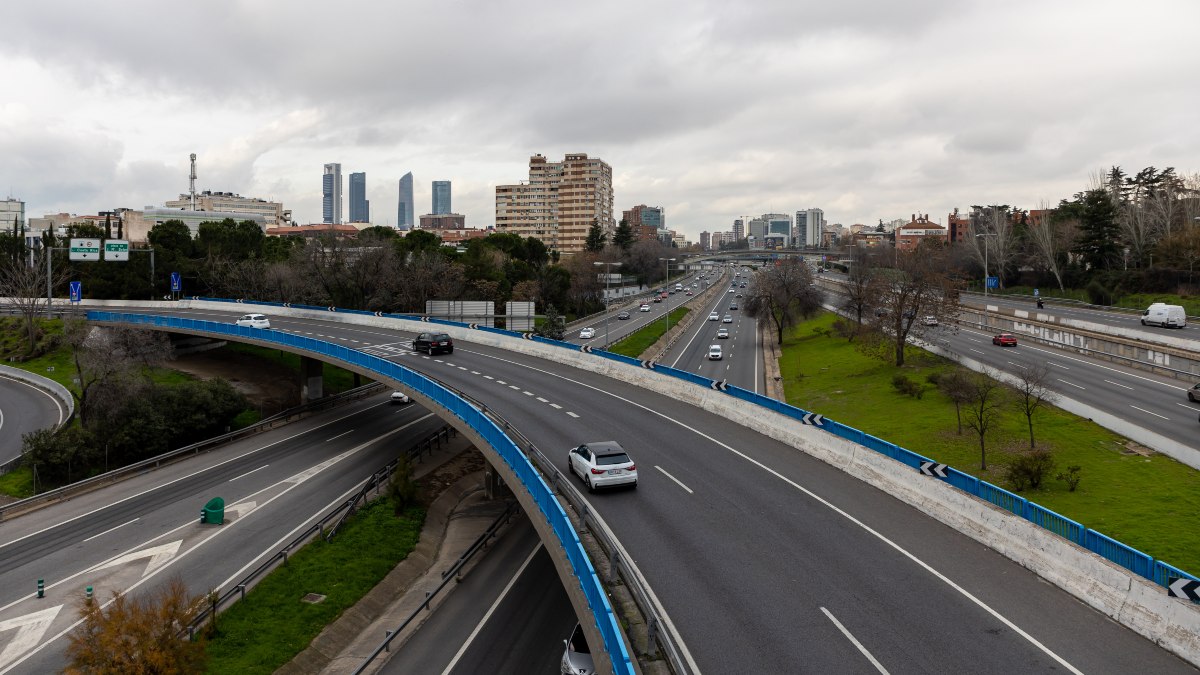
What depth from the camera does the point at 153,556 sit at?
2641 cm

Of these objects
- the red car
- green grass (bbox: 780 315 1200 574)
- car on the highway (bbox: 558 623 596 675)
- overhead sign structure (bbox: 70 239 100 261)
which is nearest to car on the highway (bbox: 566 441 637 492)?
car on the highway (bbox: 558 623 596 675)


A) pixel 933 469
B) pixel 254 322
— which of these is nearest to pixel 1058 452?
pixel 933 469

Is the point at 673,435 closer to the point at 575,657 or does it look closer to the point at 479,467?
the point at 575,657

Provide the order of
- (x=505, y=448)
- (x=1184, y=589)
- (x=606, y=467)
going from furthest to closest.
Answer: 1. (x=505, y=448)
2. (x=606, y=467)
3. (x=1184, y=589)

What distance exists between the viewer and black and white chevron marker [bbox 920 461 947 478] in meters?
16.8

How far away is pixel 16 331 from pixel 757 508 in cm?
7398

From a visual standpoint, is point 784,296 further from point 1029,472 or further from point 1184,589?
point 1184,589

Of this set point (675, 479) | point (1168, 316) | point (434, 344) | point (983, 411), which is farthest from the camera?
point (1168, 316)

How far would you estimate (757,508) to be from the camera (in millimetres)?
17297

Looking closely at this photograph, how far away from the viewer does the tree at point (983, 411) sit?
28.9 metres

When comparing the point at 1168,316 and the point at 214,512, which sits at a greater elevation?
the point at 1168,316

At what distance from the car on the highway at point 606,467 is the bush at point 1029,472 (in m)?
15.2

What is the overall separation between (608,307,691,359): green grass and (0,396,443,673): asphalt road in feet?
90.4

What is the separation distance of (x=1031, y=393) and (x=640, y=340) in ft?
141
